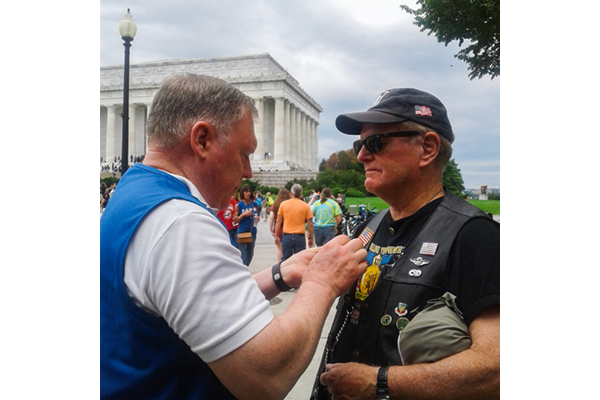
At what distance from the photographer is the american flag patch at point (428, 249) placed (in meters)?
1.53

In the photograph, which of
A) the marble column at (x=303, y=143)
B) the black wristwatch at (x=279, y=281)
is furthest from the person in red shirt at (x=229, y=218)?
the marble column at (x=303, y=143)

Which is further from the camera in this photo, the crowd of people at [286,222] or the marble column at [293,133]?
the marble column at [293,133]

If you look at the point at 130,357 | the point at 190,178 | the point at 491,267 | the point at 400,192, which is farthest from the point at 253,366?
the point at 400,192

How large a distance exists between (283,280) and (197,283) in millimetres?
885

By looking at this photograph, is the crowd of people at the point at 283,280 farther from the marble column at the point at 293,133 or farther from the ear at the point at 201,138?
the marble column at the point at 293,133

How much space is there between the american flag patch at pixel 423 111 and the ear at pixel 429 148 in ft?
0.27

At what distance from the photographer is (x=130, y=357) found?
126 centimetres

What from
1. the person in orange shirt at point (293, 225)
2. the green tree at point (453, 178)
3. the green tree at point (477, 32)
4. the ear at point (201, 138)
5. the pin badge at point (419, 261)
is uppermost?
the green tree at point (477, 32)

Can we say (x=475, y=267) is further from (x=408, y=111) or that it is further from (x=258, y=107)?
(x=258, y=107)

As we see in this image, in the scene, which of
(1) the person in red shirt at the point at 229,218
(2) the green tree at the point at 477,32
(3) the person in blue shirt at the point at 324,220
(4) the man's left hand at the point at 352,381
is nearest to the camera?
(4) the man's left hand at the point at 352,381

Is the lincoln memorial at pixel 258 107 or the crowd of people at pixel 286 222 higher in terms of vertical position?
the lincoln memorial at pixel 258 107
